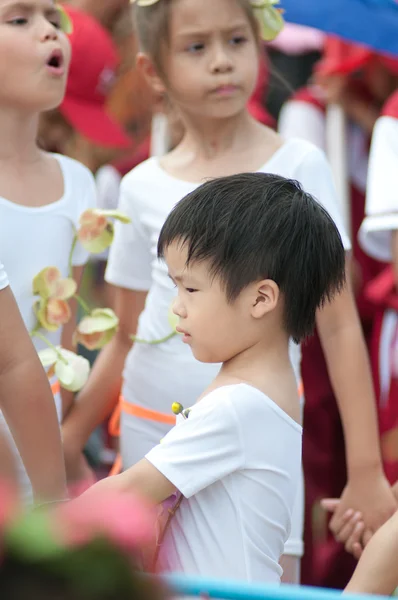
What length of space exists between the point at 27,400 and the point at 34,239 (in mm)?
359

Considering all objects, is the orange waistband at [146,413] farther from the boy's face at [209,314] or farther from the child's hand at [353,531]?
the boy's face at [209,314]

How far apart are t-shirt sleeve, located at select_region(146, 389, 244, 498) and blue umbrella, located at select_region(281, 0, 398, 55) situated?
1.49 meters

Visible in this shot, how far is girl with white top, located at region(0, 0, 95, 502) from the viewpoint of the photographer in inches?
69.0

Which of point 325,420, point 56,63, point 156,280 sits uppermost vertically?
point 56,63

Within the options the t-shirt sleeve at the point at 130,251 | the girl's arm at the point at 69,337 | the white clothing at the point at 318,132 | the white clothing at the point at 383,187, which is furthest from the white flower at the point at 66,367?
the white clothing at the point at 318,132

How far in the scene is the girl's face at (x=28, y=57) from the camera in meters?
1.75

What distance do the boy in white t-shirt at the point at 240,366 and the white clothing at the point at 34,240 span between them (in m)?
0.37

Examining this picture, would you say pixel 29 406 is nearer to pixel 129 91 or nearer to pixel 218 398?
pixel 218 398

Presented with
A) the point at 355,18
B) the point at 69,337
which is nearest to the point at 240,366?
the point at 69,337

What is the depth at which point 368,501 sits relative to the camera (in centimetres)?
186

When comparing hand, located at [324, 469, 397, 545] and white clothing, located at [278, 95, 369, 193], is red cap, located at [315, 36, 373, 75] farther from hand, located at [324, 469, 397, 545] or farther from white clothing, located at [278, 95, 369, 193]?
hand, located at [324, 469, 397, 545]

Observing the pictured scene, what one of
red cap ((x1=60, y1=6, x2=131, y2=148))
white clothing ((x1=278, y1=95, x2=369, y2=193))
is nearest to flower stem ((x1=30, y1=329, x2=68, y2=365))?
red cap ((x1=60, y1=6, x2=131, y2=148))

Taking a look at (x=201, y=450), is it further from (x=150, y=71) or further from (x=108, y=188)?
(x=108, y=188)

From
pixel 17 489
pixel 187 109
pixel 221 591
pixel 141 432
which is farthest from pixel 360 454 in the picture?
pixel 17 489
